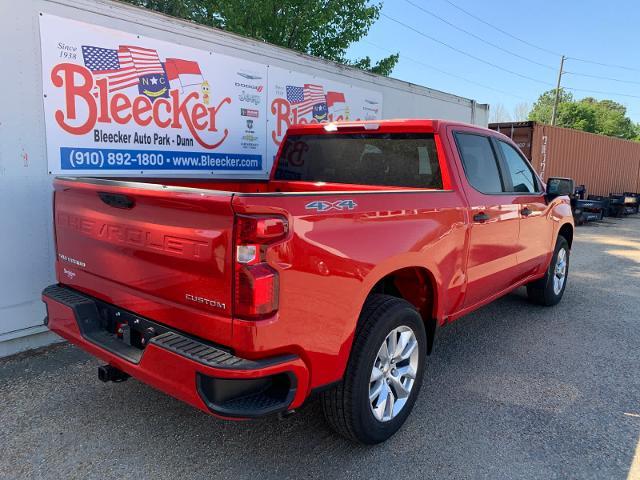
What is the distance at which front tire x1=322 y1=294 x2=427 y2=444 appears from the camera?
2602 millimetres

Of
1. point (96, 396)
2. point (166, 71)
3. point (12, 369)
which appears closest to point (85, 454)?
point (96, 396)

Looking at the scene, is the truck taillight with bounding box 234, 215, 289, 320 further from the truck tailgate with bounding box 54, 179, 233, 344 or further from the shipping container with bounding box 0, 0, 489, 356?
the shipping container with bounding box 0, 0, 489, 356

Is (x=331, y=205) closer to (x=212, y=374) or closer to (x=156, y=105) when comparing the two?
(x=212, y=374)

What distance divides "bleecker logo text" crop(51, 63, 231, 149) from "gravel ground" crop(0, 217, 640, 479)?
1.96m

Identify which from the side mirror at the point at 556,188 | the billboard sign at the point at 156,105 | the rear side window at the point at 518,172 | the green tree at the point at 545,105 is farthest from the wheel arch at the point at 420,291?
the green tree at the point at 545,105

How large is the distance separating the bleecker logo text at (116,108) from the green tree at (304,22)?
736 centimetres

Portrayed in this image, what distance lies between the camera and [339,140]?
3957mm

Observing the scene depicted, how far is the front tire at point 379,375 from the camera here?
102 inches

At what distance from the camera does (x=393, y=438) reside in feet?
9.82

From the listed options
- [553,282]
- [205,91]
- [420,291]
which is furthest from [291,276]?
[553,282]

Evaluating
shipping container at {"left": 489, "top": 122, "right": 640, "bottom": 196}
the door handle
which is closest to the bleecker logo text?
the door handle

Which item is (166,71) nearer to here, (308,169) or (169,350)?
(308,169)

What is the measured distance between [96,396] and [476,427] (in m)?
2.55

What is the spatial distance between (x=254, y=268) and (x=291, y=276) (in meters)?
0.18
